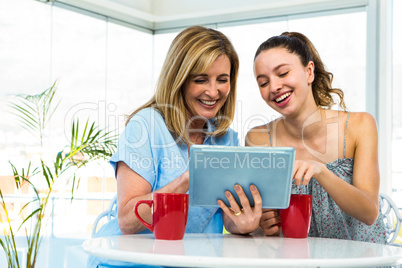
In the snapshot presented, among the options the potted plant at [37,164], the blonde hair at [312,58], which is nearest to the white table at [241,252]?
the blonde hair at [312,58]

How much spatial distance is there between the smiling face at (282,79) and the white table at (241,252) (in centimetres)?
58

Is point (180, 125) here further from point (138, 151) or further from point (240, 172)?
point (240, 172)

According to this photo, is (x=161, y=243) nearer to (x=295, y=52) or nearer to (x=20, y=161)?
(x=295, y=52)

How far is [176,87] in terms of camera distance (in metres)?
1.70

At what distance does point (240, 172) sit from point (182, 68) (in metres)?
0.59

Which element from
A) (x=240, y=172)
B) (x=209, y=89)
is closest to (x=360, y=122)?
(x=209, y=89)

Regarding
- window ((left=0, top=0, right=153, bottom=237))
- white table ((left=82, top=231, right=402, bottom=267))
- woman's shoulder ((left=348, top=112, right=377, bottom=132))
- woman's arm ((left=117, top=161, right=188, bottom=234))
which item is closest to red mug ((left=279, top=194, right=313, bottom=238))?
white table ((left=82, top=231, right=402, bottom=267))

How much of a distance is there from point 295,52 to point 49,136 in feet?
9.55

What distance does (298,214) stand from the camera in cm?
135

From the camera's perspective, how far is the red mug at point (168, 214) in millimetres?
1238

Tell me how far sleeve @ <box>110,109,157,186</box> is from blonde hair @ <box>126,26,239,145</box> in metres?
0.10

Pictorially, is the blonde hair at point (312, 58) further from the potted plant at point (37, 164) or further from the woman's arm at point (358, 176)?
the potted plant at point (37, 164)

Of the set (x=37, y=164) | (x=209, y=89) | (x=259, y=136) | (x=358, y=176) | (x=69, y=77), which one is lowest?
(x=37, y=164)

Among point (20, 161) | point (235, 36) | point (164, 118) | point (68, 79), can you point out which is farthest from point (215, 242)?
point (235, 36)
